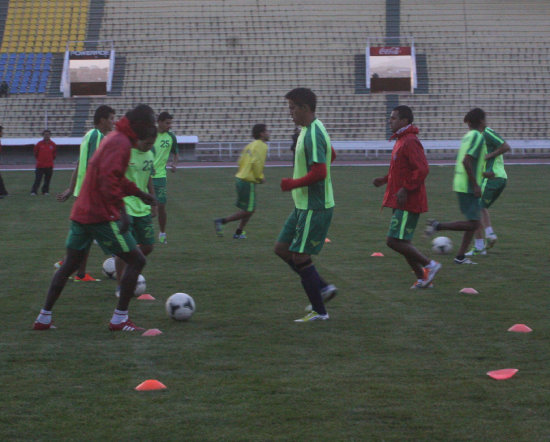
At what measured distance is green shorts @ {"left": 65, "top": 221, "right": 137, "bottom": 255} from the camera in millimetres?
6539

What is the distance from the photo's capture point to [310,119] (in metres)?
6.97

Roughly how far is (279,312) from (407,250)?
64.4 inches

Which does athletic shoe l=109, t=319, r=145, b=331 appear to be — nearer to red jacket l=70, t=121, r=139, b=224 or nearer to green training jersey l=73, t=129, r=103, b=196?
red jacket l=70, t=121, r=139, b=224

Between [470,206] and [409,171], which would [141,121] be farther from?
[470,206]

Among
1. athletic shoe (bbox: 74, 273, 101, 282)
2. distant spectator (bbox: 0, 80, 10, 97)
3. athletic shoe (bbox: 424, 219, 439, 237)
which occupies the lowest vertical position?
athletic shoe (bbox: 74, 273, 101, 282)

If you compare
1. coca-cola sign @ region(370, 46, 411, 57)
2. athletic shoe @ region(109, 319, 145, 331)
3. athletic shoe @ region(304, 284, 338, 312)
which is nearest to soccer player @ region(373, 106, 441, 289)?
athletic shoe @ region(304, 284, 338, 312)

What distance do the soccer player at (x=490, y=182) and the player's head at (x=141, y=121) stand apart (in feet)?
18.7

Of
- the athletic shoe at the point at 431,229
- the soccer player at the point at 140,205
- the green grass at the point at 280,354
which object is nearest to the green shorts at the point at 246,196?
the green grass at the point at 280,354

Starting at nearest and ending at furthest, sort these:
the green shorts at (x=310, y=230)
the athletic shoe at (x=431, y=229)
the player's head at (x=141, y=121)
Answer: the player's head at (x=141, y=121)
the green shorts at (x=310, y=230)
the athletic shoe at (x=431, y=229)

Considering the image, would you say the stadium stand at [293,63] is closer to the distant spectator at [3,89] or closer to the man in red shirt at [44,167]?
the distant spectator at [3,89]

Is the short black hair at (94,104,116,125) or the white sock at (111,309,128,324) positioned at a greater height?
the short black hair at (94,104,116,125)

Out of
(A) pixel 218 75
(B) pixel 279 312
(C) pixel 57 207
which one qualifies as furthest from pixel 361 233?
(A) pixel 218 75

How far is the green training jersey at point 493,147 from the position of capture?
36.1ft

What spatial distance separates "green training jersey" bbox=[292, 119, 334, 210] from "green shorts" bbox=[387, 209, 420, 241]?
1545 millimetres
